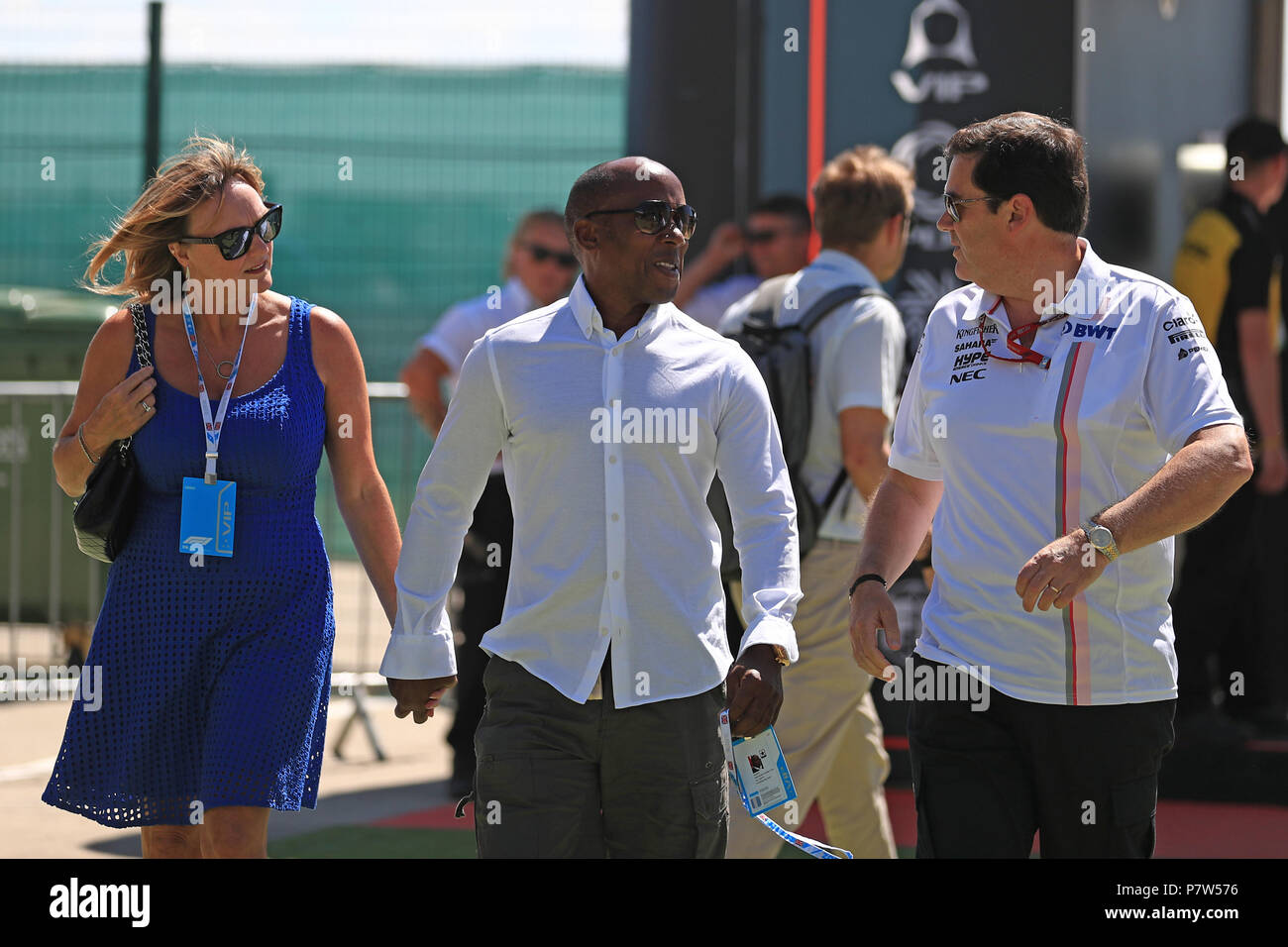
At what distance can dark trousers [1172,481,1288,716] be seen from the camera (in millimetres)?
6914

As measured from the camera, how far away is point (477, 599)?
23.0 feet

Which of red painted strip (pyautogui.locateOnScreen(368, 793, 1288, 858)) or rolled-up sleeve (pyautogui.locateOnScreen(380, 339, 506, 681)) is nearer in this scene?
rolled-up sleeve (pyautogui.locateOnScreen(380, 339, 506, 681))

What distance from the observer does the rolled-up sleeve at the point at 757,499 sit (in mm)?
3521

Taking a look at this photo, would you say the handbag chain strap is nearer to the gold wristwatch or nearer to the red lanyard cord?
the red lanyard cord

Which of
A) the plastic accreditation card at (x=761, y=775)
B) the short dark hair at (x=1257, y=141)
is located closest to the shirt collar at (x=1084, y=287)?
the plastic accreditation card at (x=761, y=775)

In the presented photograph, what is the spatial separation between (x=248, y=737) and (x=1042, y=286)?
75.3 inches

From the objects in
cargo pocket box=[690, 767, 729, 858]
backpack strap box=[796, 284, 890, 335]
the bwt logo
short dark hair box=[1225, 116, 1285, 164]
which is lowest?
cargo pocket box=[690, 767, 729, 858]

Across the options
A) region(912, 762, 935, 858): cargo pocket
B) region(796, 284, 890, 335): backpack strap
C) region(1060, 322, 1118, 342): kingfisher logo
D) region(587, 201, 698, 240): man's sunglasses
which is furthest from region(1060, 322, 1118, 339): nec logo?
region(796, 284, 890, 335): backpack strap

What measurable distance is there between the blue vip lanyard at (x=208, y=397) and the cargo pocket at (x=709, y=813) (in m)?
1.28

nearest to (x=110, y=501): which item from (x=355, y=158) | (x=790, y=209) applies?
(x=790, y=209)

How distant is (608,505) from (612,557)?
0.33 feet

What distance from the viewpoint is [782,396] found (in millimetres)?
4871

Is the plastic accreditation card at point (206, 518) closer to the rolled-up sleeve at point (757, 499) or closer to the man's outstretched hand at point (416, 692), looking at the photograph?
the man's outstretched hand at point (416, 692)
